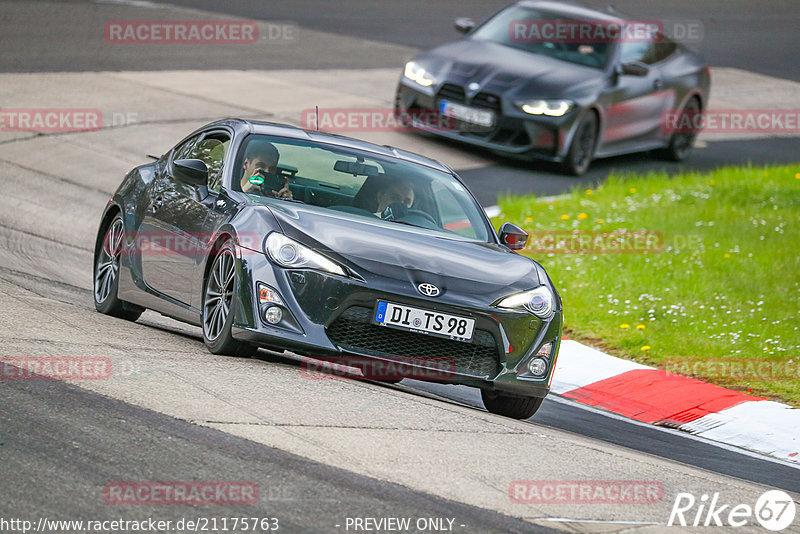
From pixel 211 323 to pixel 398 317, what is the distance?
48.0 inches

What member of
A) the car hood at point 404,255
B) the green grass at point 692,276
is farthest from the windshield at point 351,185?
the green grass at point 692,276

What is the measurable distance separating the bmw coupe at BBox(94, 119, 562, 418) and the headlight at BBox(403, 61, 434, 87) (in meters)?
8.24

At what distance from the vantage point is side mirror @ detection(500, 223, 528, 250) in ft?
28.9

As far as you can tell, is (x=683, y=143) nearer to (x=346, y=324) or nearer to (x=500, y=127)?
(x=500, y=127)

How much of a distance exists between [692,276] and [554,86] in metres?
5.20

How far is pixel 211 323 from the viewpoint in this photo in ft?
25.9

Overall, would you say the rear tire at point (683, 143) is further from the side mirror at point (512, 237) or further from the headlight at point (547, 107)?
the side mirror at point (512, 237)

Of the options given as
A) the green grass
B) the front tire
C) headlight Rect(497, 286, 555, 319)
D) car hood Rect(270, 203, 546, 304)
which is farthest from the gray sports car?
the front tire

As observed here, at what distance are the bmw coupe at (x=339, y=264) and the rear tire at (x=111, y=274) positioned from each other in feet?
0.17

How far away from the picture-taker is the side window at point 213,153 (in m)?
8.63

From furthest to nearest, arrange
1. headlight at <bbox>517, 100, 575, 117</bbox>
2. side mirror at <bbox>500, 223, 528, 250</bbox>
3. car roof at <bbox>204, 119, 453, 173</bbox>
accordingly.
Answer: headlight at <bbox>517, 100, 575, 117</bbox> < car roof at <bbox>204, 119, 453, 173</bbox> < side mirror at <bbox>500, 223, 528, 250</bbox>

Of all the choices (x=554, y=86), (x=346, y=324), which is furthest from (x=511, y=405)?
(x=554, y=86)

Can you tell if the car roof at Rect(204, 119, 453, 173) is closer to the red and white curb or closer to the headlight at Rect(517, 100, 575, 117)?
the red and white curb

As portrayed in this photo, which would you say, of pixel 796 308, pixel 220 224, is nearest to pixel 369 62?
pixel 796 308
